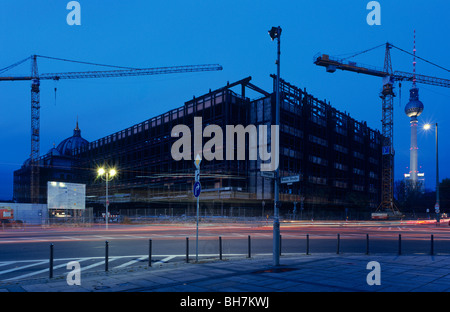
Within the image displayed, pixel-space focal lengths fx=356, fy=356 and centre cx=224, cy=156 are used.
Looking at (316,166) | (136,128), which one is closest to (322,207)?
(316,166)

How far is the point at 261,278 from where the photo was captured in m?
9.25

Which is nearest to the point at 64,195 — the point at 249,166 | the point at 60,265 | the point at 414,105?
the point at 60,265

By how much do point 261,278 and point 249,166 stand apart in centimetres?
5500

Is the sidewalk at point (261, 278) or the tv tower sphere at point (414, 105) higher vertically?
the tv tower sphere at point (414, 105)

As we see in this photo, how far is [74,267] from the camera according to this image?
12031 millimetres

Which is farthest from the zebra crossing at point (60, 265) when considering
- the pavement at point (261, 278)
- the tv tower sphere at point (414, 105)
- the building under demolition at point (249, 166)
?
the tv tower sphere at point (414, 105)

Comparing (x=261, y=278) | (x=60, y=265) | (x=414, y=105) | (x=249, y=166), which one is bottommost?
(x=60, y=265)

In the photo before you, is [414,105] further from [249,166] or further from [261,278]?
[261,278]

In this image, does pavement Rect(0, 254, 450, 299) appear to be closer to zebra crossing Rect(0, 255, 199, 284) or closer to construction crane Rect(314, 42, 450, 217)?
zebra crossing Rect(0, 255, 199, 284)

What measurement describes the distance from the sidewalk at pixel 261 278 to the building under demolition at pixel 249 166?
40.7 m

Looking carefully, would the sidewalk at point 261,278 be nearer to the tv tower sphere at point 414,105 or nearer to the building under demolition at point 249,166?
the building under demolition at point 249,166

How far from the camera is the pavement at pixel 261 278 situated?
808cm

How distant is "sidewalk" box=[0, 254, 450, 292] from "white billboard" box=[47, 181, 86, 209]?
30035mm
